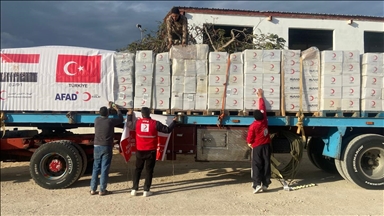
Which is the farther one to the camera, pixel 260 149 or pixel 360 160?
pixel 360 160

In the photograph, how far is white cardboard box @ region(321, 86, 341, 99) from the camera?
20.4 ft

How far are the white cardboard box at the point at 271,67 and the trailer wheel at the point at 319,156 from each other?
8.85ft

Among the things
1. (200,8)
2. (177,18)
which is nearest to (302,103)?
(177,18)

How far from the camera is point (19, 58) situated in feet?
20.7

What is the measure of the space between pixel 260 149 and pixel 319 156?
9.19 ft

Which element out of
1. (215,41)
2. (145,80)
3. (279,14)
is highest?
(279,14)

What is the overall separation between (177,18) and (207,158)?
3.28 metres

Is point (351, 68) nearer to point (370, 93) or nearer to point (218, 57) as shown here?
point (370, 93)

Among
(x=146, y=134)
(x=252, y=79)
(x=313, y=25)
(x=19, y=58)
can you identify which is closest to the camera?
(x=146, y=134)

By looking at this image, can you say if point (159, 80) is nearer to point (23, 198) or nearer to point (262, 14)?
point (23, 198)

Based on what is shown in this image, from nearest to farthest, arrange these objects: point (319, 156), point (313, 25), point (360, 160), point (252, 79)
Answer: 1. point (252, 79)
2. point (360, 160)
3. point (319, 156)
4. point (313, 25)

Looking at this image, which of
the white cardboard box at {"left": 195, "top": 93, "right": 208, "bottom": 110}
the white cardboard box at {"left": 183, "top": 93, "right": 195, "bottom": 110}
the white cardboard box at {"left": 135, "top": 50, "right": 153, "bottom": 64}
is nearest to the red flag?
the white cardboard box at {"left": 135, "top": 50, "right": 153, "bottom": 64}

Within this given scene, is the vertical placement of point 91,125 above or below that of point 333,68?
below

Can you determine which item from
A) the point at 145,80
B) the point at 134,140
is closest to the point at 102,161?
the point at 134,140
